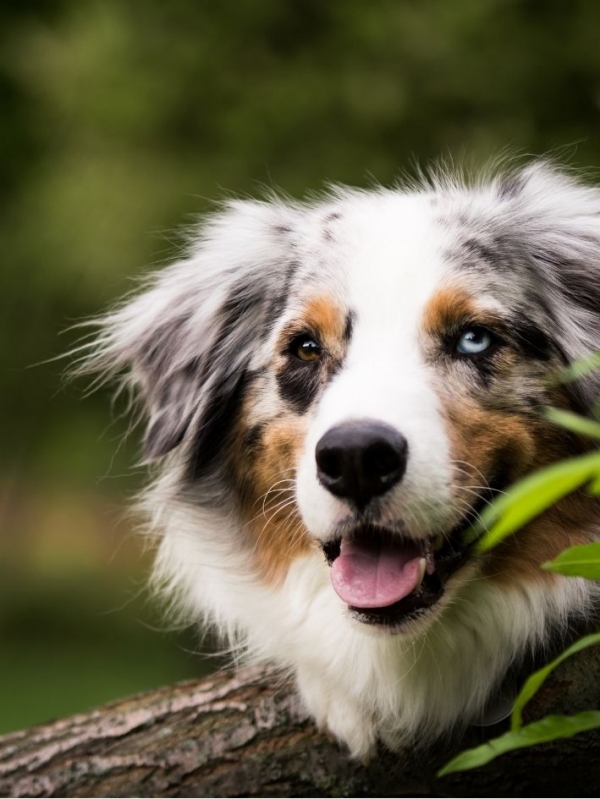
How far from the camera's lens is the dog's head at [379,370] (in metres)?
3.24

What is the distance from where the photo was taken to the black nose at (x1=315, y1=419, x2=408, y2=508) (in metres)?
3.06

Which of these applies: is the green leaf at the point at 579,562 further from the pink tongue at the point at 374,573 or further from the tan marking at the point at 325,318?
the tan marking at the point at 325,318

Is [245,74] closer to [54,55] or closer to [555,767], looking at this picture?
[54,55]

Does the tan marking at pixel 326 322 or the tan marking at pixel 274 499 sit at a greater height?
the tan marking at pixel 326 322

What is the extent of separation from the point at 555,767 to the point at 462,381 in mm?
1186

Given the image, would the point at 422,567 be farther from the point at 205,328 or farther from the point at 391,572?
the point at 205,328

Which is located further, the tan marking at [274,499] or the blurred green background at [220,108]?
the blurred green background at [220,108]

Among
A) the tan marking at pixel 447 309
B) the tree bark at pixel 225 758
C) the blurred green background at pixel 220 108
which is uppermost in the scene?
the blurred green background at pixel 220 108

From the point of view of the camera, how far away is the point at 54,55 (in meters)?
8.91

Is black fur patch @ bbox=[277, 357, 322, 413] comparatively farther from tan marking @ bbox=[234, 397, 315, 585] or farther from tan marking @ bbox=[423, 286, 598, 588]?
tan marking @ bbox=[423, 286, 598, 588]

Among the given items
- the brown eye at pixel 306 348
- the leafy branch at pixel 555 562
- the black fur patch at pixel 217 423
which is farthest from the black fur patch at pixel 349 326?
the leafy branch at pixel 555 562

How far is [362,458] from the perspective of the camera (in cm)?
309

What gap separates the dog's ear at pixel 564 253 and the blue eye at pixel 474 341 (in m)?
0.26

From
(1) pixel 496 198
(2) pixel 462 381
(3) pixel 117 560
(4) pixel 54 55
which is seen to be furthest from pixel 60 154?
(3) pixel 117 560
